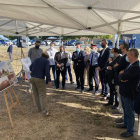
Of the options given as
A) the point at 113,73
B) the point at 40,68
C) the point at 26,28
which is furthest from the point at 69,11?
the point at 26,28

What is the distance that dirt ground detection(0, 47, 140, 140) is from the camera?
3219 mm

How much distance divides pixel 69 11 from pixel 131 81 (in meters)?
2.13

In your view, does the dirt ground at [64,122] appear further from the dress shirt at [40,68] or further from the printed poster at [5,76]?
the dress shirt at [40,68]

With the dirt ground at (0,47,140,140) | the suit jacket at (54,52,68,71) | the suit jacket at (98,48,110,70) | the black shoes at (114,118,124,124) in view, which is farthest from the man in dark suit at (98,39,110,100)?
the suit jacket at (54,52,68,71)

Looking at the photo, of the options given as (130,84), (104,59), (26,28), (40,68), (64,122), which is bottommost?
(64,122)

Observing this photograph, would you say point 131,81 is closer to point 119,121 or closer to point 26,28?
point 119,121

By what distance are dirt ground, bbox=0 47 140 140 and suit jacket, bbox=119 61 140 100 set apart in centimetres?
97

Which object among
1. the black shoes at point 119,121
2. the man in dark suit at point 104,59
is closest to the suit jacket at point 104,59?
the man in dark suit at point 104,59

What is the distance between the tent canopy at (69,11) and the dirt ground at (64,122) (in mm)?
2437

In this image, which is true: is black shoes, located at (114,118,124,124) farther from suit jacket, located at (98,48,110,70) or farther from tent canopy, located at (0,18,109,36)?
tent canopy, located at (0,18,109,36)

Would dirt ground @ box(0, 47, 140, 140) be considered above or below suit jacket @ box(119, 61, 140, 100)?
below

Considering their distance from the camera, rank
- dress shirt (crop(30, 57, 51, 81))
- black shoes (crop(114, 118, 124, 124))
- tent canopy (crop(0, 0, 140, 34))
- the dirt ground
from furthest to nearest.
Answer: dress shirt (crop(30, 57, 51, 81))
black shoes (crop(114, 118, 124, 124))
the dirt ground
tent canopy (crop(0, 0, 140, 34))

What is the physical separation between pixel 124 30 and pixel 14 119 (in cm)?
462

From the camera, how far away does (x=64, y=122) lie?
3.79m
